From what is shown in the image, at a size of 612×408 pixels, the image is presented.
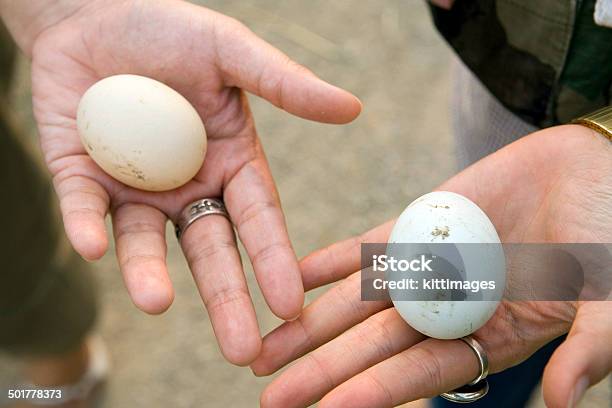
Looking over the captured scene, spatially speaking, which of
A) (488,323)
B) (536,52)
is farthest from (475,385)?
(536,52)

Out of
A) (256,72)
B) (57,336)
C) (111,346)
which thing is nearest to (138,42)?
(256,72)

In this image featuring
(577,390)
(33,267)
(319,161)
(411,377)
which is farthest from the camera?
(319,161)

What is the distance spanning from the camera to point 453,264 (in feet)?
2.77

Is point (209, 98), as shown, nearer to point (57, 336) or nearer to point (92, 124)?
point (92, 124)

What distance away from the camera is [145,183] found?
1.02 metres

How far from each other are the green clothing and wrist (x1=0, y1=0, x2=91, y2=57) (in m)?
0.63

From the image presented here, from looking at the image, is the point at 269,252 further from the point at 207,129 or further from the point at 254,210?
the point at 207,129

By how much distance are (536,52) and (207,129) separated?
0.52m

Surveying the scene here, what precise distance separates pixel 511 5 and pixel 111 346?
4.01 ft

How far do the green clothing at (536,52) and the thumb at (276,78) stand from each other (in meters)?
0.20

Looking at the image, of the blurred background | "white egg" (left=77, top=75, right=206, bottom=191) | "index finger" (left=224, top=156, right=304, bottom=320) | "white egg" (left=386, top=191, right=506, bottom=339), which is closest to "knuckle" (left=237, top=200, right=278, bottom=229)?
"index finger" (left=224, top=156, right=304, bottom=320)

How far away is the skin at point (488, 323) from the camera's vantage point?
78cm

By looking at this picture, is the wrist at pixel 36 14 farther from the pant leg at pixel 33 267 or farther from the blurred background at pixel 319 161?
the blurred background at pixel 319 161

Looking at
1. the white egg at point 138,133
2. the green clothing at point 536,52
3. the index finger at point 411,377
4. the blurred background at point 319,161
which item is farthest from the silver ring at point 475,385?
the blurred background at point 319,161
